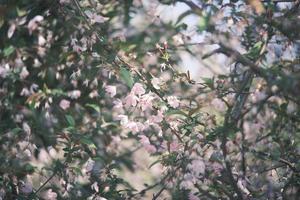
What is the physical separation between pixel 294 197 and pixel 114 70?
40.2 inches

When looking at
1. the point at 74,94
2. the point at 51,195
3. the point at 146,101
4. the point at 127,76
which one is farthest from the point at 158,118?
the point at 74,94

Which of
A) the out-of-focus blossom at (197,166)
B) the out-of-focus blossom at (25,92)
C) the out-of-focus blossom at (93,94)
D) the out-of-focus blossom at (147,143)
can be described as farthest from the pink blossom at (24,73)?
the out-of-focus blossom at (197,166)

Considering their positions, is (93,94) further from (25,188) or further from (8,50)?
(25,188)

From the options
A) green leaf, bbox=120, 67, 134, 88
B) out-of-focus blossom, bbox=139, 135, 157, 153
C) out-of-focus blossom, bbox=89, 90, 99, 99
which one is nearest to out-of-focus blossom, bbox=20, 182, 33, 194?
out-of-focus blossom, bbox=139, 135, 157, 153

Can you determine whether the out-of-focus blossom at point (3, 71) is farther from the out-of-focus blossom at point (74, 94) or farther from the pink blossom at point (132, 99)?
A: the pink blossom at point (132, 99)

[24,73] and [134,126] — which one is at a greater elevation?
[134,126]

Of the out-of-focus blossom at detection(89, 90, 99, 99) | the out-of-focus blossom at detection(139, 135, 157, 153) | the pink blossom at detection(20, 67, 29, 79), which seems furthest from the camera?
the out-of-focus blossom at detection(89, 90, 99, 99)

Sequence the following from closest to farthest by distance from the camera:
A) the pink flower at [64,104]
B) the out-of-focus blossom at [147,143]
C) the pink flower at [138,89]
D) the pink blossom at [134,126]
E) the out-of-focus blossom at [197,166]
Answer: the out-of-focus blossom at [197,166] → the pink flower at [138,89] → the pink blossom at [134,126] → the out-of-focus blossom at [147,143] → the pink flower at [64,104]

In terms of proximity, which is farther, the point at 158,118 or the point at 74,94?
the point at 74,94

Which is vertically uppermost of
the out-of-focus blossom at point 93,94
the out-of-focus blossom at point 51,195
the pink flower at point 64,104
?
the pink flower at point 64,104

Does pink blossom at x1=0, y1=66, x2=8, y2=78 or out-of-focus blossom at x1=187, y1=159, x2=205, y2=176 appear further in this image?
pink blossom at x1=0, y1=66, x2=8, y2=78

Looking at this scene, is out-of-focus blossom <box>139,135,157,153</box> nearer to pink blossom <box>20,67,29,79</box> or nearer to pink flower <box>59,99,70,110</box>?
pink flower <box>59,99,70,110</box>

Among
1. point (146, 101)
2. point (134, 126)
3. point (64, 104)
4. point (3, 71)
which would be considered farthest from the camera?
point (64, 104)

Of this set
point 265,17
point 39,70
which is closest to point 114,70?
point 265,17
